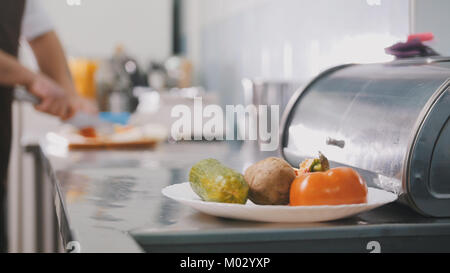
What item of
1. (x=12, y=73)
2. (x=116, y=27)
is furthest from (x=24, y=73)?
(x=116, y=27)

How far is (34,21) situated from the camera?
5.61ft

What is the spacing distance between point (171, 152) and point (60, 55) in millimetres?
422

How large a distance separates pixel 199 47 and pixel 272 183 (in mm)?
2966

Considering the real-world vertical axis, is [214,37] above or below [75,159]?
above

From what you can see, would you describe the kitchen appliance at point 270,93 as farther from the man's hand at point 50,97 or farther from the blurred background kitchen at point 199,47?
the man's hand at point 50,97

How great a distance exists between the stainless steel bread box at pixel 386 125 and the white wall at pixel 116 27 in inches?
104

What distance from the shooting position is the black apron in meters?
1.48

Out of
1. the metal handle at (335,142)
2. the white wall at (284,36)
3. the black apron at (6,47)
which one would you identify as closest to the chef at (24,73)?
the black apron at (6,47)

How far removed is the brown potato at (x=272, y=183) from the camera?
67 centimetres

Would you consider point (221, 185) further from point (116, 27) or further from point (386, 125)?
point (116, 27)

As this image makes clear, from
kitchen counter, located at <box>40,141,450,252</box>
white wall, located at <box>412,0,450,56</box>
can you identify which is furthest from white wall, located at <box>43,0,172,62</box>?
kitchen counter, located at <box>40,141,450,252</box>

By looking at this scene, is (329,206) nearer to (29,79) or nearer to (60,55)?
(29,79)

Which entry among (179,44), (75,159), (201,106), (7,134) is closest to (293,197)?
(75,159)
